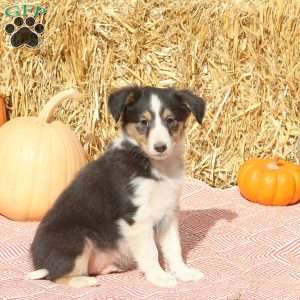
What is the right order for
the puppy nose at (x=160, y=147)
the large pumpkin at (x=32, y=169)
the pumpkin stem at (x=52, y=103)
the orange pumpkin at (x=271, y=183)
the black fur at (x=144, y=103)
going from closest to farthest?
the puppy nose at (x=160, y=147), the black fur at (x=144, y=103), the large pumpkin at (x=32, y=169), the pumpkin stem at (x=52, y=103), the orange pumpkin at (x=271, y=183)

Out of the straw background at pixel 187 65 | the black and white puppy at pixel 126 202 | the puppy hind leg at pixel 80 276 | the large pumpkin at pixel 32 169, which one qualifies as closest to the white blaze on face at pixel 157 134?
the black and white puppy at pixel 126 202

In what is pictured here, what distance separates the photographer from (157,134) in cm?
377

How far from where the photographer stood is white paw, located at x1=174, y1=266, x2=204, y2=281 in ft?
13.5

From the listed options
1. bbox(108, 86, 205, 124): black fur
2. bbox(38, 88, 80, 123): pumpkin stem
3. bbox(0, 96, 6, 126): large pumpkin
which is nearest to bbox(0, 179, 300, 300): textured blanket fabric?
bbox(38, 88, 80, 123): pumpkin stem

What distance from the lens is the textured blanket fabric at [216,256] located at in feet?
12.7

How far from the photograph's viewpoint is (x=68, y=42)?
6109 mm

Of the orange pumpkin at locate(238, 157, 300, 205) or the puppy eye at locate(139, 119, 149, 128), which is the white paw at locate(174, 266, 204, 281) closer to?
the puppy eye at locate(139, 119, 149, 128)

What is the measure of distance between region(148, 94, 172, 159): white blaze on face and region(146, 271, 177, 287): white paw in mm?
825

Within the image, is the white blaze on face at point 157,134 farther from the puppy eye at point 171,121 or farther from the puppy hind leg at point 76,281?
the puppy hind leg at point 76,281

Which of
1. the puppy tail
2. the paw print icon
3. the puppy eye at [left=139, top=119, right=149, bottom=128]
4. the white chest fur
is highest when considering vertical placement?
the paw print icon

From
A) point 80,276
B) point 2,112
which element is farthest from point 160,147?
point 2,112

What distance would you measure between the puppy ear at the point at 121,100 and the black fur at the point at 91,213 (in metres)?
0.31

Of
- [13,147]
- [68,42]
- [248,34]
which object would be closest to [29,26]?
[68,42]

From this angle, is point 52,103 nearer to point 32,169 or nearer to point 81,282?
point 32,169
